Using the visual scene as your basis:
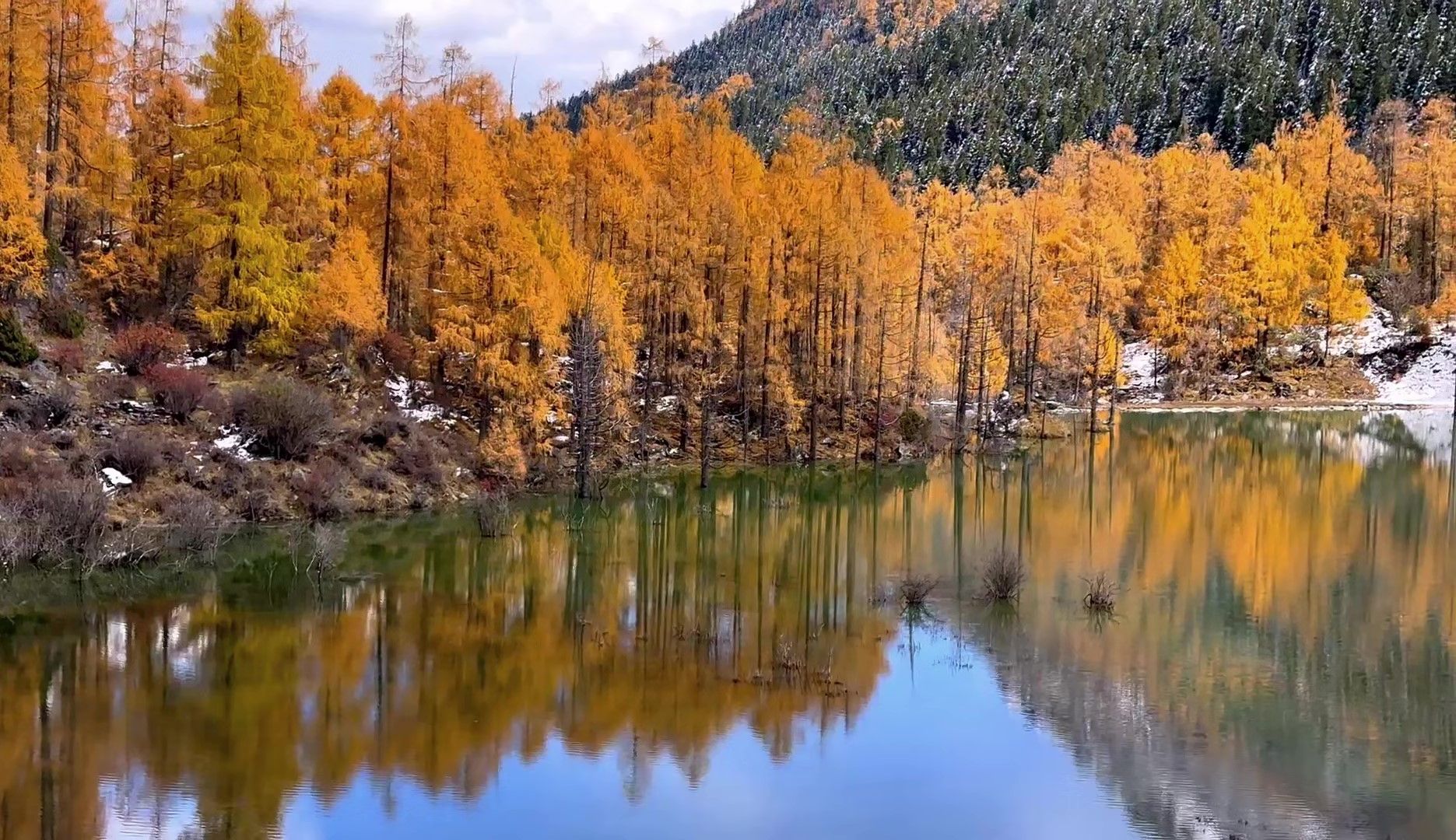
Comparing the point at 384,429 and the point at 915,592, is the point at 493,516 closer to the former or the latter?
the point at 384,429

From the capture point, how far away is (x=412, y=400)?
3500cm

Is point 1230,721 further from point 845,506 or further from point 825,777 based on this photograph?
point 845,506

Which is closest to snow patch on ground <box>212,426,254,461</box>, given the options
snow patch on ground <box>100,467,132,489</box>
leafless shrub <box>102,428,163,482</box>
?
leafless shrub <box>102,428,163,482</box>

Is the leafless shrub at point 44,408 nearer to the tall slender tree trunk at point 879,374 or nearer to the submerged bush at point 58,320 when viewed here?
the submerged bush at point 58,320

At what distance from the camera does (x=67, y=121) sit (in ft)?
113

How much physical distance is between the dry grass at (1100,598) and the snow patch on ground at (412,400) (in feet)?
68.0

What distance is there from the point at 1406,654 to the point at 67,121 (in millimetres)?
37335

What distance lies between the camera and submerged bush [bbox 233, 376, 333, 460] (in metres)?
28.6

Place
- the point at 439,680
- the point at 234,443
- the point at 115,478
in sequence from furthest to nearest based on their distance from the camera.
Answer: the point at 234,443 < the point at 115,478 < the point at 439,680

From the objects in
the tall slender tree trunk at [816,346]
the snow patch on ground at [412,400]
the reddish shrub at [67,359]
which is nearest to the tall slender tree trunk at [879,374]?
the tall slender tree trunk at [816,346]

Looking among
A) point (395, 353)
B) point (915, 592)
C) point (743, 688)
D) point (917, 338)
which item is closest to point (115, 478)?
point (395, 353)

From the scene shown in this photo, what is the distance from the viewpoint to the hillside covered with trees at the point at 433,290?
28.8 m

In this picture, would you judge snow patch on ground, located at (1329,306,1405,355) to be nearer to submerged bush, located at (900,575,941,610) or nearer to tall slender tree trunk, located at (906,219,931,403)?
tall slender tree trunk, located at (906,219,931,403)

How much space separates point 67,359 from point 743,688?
889 inches
